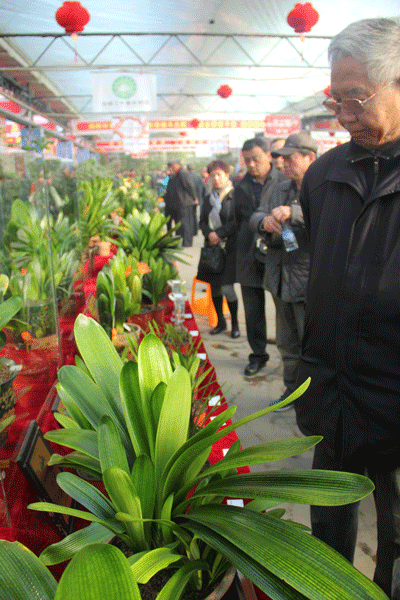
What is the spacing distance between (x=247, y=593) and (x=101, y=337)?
453mm

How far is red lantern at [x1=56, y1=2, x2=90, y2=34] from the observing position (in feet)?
12.7

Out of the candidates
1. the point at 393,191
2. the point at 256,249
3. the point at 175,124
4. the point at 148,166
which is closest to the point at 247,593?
the point at 393,191

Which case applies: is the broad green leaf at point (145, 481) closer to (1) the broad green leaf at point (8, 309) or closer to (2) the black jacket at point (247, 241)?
(1) the broad green leaf at point (8, 309)

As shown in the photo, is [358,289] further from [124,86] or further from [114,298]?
[124,86]

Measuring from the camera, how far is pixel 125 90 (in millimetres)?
7832

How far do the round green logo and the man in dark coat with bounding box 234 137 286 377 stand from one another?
586 cm

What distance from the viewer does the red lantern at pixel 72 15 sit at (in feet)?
12.7

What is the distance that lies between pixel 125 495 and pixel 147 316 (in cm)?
145

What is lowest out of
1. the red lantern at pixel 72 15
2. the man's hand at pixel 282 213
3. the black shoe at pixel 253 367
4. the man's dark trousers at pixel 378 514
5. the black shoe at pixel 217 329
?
the black shoe at pixel 253 367

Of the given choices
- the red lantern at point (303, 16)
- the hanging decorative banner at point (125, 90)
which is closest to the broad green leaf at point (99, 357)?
the red lantern at point (303, 16)

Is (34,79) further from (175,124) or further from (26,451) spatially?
(26,451)

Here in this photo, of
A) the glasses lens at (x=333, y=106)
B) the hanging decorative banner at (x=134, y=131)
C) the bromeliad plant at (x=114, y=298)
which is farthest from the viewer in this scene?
the hanging decorative banner at (x=134, y=131)

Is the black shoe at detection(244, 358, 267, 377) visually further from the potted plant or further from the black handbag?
the potted plant

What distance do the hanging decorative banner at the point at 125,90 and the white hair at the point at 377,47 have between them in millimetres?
7507
